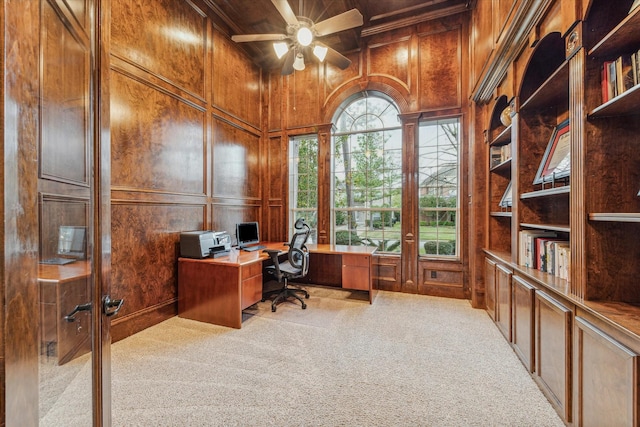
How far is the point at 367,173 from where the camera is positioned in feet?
14.7

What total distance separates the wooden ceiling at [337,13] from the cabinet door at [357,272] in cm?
332

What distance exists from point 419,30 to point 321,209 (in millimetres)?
3122

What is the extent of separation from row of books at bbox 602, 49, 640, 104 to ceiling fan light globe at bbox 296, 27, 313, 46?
7.75 feet

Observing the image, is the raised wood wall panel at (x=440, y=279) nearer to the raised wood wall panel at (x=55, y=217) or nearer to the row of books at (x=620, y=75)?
the row of books at (x=620, y=75)

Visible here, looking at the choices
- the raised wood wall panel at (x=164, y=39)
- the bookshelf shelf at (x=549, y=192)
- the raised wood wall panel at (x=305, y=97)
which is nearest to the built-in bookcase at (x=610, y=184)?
the bookshelf shelf at (x=549, y=192)

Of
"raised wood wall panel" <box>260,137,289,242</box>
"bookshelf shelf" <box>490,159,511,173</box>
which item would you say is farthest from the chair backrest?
"bookshelf shelf" <box>490,159,511,173</box>

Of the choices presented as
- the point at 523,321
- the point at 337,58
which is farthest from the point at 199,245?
the point at 523,321

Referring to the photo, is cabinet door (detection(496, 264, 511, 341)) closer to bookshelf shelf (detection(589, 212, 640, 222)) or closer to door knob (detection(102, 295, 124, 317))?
bookshelf shelf (detection(589, 212, 640, 222))

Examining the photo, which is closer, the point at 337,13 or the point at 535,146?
the point at 535,146

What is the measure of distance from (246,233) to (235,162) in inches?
45.5

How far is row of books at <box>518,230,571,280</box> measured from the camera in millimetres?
1855

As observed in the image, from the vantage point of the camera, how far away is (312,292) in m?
4.19

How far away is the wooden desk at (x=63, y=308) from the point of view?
2.16 feet

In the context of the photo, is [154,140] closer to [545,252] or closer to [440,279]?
[545,252]
